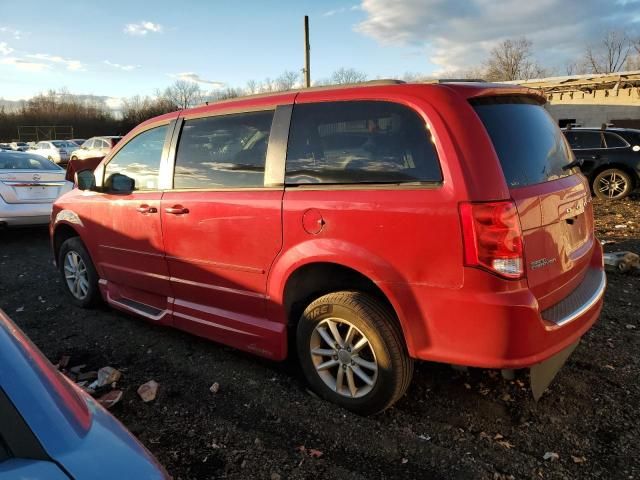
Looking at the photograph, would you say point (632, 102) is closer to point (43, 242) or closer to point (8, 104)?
point (43, 242)

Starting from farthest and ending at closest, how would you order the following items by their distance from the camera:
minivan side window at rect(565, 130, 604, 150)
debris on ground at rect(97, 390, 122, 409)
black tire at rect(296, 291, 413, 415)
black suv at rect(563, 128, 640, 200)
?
minivan side window at rect(565, 130, 604, 150)
black suv at rect(563, 128, 640, 200)
debris on ground at rect(97, 390, 122, 409)
black tire at rect(296, 291, 413, 415)

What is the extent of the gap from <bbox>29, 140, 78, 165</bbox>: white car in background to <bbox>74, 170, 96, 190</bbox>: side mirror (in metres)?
27.7

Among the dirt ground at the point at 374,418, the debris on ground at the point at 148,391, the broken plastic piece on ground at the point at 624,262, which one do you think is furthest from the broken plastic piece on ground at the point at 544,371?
the broken plastic piece on ground at the point at 624,262

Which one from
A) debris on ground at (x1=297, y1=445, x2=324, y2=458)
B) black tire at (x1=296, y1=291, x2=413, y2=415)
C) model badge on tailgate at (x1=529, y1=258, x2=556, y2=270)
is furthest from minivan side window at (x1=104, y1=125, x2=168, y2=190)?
model badge on tailgate at (x1=529, y1=258, x2=556, y2=270)

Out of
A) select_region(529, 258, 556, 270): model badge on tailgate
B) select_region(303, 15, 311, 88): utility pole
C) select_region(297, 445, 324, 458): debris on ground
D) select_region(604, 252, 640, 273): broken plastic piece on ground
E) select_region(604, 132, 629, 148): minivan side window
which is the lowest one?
select_region(297, 445, 324, 458): debris on ground

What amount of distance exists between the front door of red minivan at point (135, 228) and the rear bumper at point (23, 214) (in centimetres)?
393

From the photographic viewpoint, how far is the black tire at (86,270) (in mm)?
4609

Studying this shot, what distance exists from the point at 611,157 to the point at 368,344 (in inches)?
413

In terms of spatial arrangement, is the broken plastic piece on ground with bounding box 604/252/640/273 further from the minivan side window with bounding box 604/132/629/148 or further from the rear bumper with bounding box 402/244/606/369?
the minivan side window with bounding box 604/132/629/148

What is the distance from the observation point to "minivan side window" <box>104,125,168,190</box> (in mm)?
3963

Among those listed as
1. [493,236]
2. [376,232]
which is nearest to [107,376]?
[376,232]

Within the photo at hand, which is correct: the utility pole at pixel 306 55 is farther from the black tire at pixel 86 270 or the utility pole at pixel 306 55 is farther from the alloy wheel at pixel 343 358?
the alloy wheel at pixel 343 358

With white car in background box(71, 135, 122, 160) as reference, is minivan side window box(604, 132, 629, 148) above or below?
below

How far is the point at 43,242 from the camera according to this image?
316 inches
